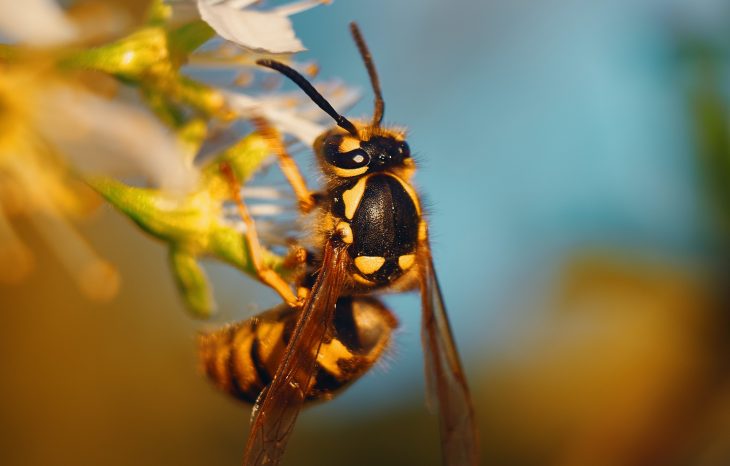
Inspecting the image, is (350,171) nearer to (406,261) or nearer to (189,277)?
(406,261)

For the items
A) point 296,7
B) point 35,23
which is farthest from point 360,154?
point 35,23

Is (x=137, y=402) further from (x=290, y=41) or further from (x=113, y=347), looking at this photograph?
(x=290, y=41)

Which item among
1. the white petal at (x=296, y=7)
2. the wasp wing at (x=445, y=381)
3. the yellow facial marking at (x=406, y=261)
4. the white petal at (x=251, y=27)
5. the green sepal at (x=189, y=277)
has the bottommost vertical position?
the wasp wing at (x=445, y=381)

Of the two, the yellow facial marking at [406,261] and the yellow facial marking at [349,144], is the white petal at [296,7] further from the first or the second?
the yellow facial marking at [406,261]

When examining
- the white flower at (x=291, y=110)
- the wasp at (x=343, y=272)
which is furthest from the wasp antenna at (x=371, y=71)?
the white flower at (x=291, y=110)

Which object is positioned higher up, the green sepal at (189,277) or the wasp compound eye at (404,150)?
the wasp compound eye at (404,150)

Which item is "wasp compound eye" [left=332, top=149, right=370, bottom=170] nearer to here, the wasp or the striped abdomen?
the wasp

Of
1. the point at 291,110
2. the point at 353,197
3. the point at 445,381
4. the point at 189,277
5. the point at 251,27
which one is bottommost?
the point at 445,381
